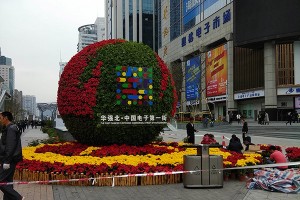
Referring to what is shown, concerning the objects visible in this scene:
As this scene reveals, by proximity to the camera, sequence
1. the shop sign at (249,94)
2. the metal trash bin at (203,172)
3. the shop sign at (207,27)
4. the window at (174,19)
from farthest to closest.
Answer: the window at (174,19), the shop sign at (207,27), the shop sign at (249,94), the metal trash bin at (203,172)

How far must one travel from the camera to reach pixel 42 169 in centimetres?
984

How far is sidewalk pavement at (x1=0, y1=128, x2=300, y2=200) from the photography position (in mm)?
8133

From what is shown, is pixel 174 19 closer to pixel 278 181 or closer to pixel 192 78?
pixel 192 78

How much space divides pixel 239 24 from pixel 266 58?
575cm

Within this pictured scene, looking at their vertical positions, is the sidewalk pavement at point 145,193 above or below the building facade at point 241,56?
below

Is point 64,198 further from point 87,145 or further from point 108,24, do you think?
point 108,24

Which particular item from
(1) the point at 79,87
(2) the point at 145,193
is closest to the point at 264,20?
(1) the point at 79,87

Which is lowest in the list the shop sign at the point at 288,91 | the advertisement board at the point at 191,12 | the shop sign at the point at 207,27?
the shop sign at the point at 288,91

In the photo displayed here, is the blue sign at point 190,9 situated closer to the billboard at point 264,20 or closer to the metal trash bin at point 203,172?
the billboard at point 264,20

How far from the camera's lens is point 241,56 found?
56.4 m

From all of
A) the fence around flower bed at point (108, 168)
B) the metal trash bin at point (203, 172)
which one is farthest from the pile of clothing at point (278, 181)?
the fence around flower bed at point (108, 168)

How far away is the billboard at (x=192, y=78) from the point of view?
67938 millimetres

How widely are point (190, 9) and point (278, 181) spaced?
65844 mm

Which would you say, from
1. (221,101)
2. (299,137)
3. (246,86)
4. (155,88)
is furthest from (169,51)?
(155,88)
